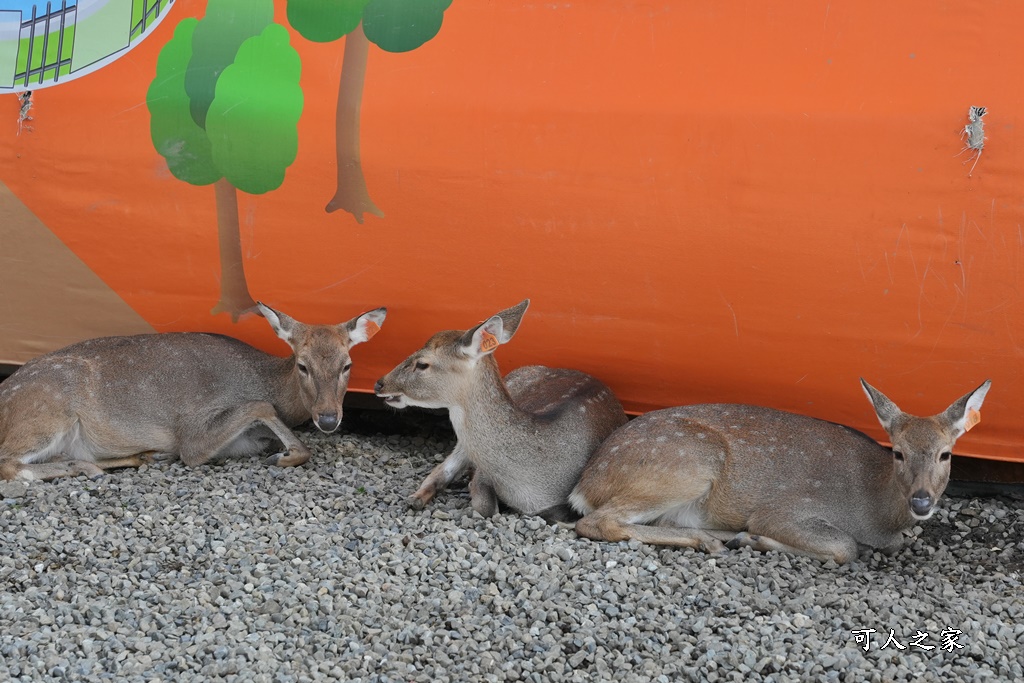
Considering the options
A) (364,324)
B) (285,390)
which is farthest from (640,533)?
(285,390)

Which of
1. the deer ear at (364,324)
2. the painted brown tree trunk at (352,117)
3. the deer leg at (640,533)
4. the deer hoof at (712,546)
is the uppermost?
the painted brown tree trunk at (352,117)

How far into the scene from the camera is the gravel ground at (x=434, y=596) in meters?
4.43

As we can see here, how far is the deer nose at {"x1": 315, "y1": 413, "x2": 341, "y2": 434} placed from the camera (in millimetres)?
6355

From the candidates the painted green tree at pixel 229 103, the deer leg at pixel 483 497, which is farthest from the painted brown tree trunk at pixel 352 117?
the deer leg at pixel 483 497

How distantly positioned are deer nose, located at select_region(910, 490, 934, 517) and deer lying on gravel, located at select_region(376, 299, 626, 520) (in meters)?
1.68

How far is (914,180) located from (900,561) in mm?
1877

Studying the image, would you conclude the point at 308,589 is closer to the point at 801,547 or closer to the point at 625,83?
the point at 801,547

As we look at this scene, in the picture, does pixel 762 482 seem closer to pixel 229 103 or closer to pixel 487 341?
pixel 487 341

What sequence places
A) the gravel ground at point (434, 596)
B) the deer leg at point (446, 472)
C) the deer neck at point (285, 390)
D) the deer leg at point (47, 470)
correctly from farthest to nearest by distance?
the deer neck at point (285, 390) → the deer leg at point (47, 470) → the deer leg at point (446, 472) → the gravel ground at point (434, 596)

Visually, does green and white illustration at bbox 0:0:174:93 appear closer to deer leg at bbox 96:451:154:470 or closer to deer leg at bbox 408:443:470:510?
deer leg at bbox 96:451:154:470

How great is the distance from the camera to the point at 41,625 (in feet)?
15.4

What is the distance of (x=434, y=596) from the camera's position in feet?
16.3

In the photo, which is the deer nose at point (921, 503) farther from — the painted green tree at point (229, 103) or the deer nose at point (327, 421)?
the painted green tree at point (229, 103)

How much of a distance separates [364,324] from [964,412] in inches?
128
